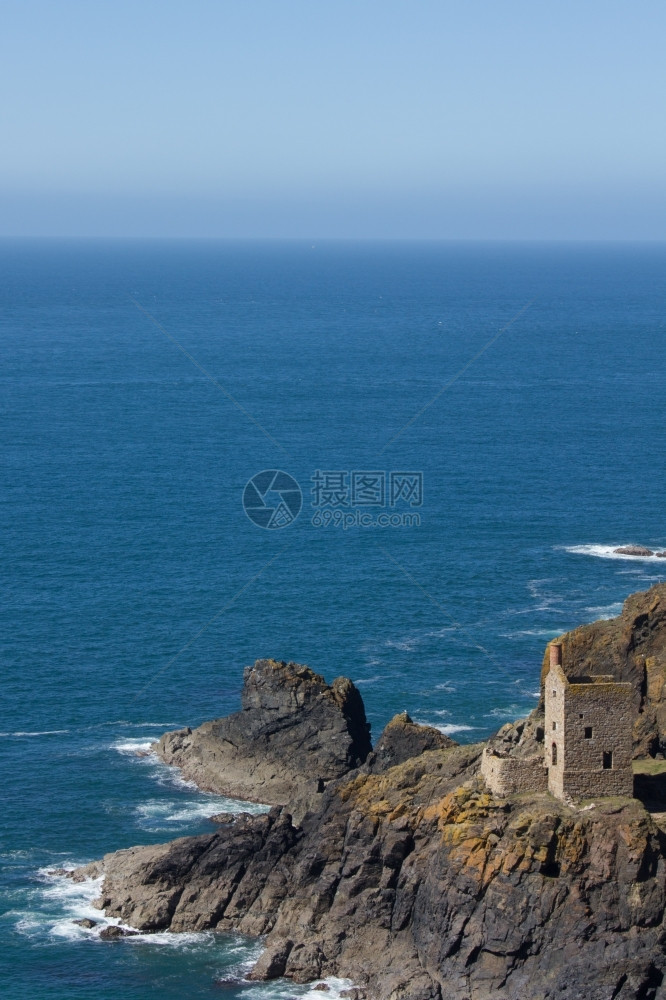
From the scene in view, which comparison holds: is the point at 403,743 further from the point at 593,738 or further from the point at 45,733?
the point at 45,733

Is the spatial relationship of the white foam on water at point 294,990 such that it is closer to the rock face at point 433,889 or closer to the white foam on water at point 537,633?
the rock face at point 433,889

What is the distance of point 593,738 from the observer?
7656 centimetres

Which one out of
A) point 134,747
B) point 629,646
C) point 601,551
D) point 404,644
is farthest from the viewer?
point 601,551

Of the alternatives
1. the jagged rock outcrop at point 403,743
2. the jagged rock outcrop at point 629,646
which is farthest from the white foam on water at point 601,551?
the jagged rock outcrop at point 403,743

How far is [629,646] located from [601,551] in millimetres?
59181

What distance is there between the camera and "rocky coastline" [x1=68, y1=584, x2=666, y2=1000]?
244ft

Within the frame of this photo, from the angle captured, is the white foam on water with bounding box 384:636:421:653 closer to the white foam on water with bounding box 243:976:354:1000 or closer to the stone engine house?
the white foam on water with bounding box 243:976:354:1000

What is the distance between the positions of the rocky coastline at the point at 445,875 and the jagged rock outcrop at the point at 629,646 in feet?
0.39

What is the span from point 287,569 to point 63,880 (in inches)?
2490

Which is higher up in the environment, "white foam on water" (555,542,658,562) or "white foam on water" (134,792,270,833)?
"white foam on water" (555,542,658,562)

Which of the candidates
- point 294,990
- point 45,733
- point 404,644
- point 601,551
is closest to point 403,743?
point 294,990

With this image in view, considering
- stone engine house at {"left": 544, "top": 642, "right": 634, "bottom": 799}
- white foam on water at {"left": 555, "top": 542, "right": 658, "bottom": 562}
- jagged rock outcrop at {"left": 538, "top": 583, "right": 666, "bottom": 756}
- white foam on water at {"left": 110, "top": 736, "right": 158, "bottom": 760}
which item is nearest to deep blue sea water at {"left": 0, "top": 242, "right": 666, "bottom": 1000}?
white foam on water at {"left": 110, "top": 736, "right": 158, "bottom": 760}

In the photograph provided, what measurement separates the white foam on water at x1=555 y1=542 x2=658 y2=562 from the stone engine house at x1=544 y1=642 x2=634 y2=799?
79492mm

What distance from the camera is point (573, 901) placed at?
7456cm
